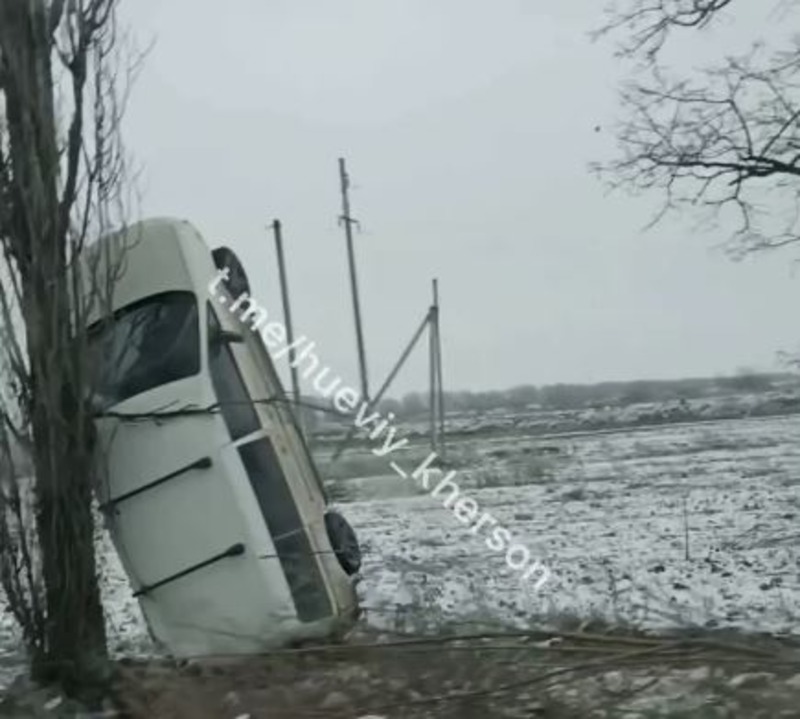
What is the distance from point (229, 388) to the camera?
8.56 metres

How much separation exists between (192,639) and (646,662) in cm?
294

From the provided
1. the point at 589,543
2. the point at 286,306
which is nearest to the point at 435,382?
the point at 286,306

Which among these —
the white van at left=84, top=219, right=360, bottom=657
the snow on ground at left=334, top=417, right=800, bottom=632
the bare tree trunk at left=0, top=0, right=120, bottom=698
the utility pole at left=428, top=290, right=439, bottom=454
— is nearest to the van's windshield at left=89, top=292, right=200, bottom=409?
the white van at left=84, top=219, right=360, bottom=657

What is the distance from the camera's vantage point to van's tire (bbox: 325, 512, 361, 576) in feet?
28.8

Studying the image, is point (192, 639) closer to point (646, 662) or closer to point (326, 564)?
point (326, 564)

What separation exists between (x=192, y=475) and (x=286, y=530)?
2.32ft

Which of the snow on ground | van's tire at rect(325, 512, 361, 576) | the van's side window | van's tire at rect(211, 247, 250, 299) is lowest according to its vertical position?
the snow on ground

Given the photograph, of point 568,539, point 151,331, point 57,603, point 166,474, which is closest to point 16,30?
point 151,331

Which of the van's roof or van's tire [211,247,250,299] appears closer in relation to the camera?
the van's roof

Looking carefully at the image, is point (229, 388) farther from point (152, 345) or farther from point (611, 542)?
point (611, 542)

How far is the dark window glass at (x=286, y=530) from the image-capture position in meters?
8.22

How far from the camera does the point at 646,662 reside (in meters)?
6.75

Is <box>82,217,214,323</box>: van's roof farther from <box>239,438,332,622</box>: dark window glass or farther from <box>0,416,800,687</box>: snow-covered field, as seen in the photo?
<box>0,416,800,687</box>: snow-covered field

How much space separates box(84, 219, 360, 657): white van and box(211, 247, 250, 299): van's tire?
16.7 inches
